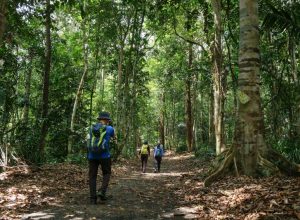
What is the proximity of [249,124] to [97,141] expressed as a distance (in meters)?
3.75

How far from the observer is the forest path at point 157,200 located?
234 inches

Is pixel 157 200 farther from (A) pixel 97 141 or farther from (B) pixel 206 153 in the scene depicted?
(B) pixel 206 153

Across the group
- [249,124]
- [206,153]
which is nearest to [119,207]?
[249,124]


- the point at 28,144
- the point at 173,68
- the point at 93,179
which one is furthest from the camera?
the point at 173,68

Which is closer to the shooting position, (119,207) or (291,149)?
(119,207)

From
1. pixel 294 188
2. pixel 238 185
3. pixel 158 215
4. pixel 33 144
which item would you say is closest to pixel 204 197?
pixel 238 185

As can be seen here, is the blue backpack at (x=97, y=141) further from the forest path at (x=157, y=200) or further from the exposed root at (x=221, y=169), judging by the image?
the exposed root at (x=221, y=169)

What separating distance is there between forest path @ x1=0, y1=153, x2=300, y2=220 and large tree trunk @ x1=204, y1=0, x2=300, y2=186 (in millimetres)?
459

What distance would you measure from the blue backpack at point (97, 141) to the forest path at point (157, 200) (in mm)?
1159

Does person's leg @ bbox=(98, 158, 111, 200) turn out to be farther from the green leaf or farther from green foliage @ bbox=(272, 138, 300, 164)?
green foliage @ bbox=(272, 138, 300, 164)

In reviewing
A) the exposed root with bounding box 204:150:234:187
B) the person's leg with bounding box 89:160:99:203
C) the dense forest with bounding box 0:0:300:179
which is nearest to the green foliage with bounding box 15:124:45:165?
the dense forest with bounding box 0:0:300:179

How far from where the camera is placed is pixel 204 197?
8.06 meters

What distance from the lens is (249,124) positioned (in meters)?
9.04

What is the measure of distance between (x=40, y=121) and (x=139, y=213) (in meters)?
8.37
